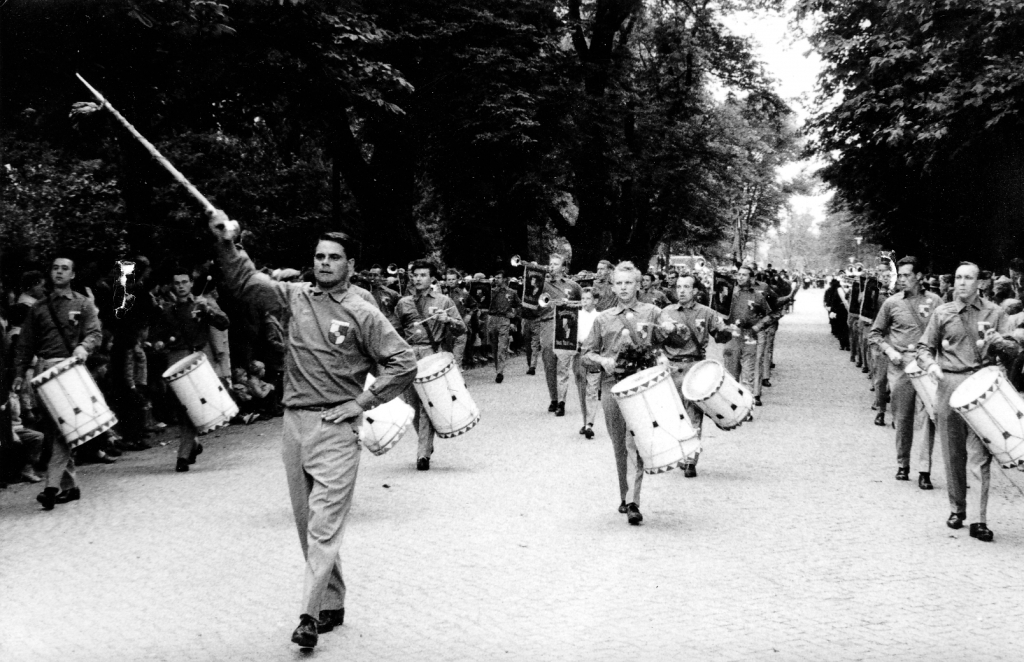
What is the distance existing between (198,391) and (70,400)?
1688 millimetres

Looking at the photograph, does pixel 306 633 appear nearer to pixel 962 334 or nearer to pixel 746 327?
pixel 962 334

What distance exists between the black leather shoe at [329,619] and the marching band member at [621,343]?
336cm

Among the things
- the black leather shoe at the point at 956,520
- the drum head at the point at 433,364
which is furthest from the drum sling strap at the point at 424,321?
the black leather shoe at the point at 956,520

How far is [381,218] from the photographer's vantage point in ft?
80.4

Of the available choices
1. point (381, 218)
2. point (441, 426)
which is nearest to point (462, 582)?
point (441, 426)

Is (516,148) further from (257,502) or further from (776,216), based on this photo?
(776,216)

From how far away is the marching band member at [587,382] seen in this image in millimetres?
13977

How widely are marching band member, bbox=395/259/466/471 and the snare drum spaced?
5.39 m

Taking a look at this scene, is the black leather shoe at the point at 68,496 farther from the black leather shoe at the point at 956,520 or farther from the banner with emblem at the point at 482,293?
the banner with emblem at the point at 482,293

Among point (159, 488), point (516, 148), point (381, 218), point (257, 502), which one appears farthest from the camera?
point (516, 148)

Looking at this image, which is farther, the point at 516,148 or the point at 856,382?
the point at 516,148

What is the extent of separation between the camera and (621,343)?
8.98 metres

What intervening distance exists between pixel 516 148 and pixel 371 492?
686 inches

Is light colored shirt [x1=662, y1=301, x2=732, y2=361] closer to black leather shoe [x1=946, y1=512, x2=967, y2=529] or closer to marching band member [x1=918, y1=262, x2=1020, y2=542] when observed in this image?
marching band member [x1=918, y1=262, x2=1020, y2=542]
